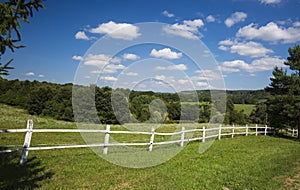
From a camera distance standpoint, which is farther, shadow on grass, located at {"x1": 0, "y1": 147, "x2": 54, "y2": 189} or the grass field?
the grass field

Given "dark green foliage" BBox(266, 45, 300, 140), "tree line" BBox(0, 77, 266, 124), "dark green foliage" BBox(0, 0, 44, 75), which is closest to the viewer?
"dark green foliage" BBox(0, 0, 44, 75)

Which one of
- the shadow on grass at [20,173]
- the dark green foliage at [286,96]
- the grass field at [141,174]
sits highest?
the dark green foliage at [286,96]

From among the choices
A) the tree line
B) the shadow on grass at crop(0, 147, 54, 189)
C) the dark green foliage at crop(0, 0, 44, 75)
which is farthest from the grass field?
the tree line

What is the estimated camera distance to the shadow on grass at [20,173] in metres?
4.85

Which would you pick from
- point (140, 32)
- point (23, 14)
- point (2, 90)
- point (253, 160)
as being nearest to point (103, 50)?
point (140, 32)

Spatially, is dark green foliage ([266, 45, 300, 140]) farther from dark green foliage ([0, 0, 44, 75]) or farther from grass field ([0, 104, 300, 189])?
dark green foliage ([0, 0, 44, 75])

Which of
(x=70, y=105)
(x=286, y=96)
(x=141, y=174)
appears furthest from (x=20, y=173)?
(x=70, y=105)

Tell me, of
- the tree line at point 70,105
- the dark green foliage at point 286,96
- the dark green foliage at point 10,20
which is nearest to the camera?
the dark green foliage at point 10,20

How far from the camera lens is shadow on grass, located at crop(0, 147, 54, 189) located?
15.9 feet

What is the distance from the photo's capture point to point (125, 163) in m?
7.46

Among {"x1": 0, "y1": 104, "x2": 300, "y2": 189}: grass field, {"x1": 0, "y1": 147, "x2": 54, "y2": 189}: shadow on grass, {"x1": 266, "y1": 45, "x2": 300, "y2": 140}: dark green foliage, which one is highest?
{"x1": 266, "y1": 45, "x2": 300, "y2": 140}: dark green foliage

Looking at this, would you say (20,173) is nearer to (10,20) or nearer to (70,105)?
(10,20)

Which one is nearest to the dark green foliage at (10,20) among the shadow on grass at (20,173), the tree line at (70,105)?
the shadow on grass at (20,173)

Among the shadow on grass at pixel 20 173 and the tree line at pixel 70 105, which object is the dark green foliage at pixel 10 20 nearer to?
the shadow on grass at pixel 20 173
